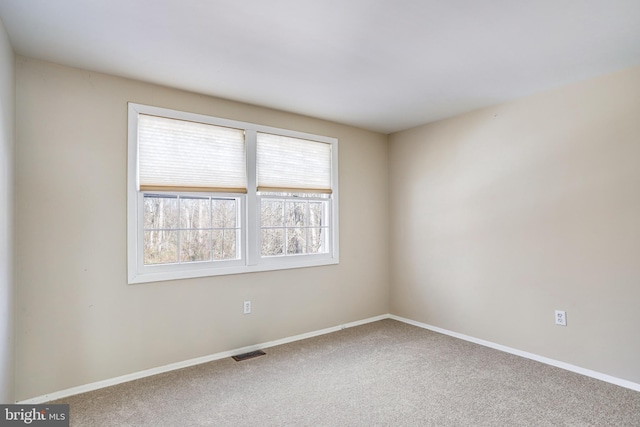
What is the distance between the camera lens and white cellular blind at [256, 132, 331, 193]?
146 inches

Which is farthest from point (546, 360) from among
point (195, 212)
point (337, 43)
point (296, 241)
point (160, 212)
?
point (160, 212)

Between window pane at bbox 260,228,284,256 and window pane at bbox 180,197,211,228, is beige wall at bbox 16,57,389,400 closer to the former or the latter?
window pane at bbox 260,228,284,256

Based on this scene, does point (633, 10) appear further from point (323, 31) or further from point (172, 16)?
point (172, 16)

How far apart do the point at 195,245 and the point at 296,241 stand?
1155 millimetres

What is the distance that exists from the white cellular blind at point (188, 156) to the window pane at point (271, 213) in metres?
0.34

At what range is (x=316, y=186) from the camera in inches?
162

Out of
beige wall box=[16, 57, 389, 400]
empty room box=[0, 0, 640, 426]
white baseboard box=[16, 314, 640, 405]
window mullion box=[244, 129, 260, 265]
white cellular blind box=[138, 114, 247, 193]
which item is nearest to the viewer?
empty room box=[0, 0, 640, 426]

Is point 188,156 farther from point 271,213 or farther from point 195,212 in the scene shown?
point 271,213

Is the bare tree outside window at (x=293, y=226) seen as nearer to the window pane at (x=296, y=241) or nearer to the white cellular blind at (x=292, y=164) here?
the window pane at (x=296, y=241)

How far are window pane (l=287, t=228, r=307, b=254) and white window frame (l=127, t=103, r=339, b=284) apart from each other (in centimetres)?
8

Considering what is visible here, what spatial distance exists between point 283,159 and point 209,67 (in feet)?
4.42

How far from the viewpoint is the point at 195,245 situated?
10.8 ft

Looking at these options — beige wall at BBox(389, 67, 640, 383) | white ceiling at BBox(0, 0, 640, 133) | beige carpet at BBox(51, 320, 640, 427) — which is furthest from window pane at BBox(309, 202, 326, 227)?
beige carpet at BBox(51, 320, 640, 427)

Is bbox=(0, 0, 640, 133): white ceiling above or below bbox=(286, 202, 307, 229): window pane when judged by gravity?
above
